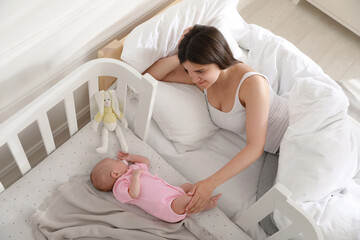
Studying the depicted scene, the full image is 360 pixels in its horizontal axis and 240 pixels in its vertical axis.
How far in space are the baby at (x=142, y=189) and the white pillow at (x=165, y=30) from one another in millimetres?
409

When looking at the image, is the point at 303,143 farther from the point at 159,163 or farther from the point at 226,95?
the point at 159,163

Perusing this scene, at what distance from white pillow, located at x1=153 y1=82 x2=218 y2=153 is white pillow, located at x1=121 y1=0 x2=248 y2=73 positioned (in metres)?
0.13

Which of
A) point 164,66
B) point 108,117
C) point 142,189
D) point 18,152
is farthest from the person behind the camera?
point 164,66

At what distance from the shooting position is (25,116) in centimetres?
89

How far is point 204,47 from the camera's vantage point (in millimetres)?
1044

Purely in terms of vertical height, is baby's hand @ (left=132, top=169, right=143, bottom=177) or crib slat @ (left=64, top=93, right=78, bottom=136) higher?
crib slat @ (left=64, top=93, right=78, bottom=136)

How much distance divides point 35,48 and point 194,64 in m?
0.50

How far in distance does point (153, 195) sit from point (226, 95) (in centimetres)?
46

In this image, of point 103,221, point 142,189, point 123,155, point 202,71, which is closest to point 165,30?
point 202,71

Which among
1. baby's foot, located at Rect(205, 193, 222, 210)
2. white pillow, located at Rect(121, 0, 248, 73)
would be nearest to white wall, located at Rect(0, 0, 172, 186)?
white pillow, located at Rect(121, 0, 248, 73)

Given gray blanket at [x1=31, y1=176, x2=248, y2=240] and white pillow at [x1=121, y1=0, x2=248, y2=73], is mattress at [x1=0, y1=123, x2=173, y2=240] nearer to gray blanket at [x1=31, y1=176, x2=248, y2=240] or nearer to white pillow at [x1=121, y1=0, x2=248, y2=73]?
gray blanket at [x1=31, y1=176, x2=248, y2=240]

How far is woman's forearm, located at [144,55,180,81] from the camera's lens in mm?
1319

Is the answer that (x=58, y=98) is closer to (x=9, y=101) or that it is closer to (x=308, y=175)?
(x=9, y=101)

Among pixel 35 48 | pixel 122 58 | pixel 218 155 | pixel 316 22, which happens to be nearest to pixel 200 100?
pixel 218 155
